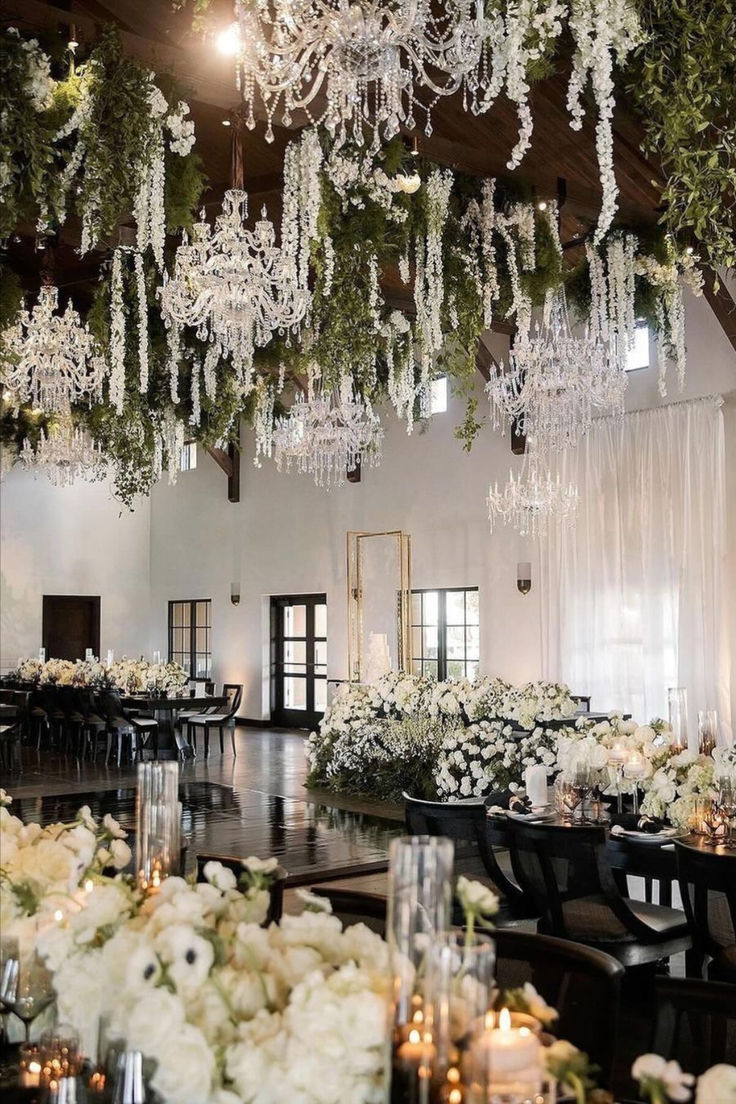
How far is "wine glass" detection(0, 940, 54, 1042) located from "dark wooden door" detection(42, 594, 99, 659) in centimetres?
1767

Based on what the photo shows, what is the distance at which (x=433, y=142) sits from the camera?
6223 mm

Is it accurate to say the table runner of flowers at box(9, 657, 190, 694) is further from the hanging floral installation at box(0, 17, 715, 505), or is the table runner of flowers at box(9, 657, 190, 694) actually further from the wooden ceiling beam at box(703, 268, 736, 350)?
the wooden ceiling beam at box(703, 268, 736, 350)

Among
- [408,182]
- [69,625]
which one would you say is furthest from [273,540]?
[408,182]

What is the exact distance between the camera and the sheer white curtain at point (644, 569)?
1123cm

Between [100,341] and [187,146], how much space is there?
2.88 meters

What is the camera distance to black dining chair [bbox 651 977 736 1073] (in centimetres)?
196

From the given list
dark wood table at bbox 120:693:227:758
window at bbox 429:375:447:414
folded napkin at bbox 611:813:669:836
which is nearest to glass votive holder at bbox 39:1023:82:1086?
folded napkin at bbox 611:813:669:836

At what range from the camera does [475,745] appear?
714cm

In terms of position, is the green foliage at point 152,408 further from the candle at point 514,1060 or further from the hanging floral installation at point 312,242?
the candle at point 514,1060

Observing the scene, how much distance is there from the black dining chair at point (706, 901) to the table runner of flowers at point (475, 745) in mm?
724

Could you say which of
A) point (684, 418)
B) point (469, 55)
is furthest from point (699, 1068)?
point (684, 418)

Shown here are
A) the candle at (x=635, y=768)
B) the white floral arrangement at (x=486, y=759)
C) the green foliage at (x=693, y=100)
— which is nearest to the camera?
the green foliage at (x=693, y=100)

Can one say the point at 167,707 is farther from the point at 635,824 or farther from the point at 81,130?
the point at 81,130

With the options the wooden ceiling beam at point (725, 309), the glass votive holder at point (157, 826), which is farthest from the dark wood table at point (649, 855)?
the wooden ceiling beam at point (725, 309)
